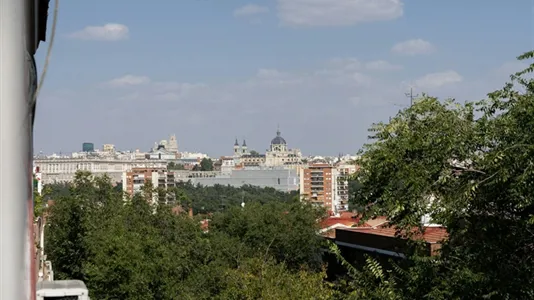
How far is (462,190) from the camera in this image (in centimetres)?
1023

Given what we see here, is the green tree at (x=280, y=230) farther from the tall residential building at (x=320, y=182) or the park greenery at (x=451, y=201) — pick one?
the tall residential building at (x=320, y=182)

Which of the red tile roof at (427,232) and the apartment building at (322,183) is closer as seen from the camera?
the red tile roof at (427,232)

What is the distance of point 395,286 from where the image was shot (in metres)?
11.3

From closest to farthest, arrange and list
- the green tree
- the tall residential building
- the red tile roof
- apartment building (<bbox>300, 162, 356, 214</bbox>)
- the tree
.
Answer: the tree, the red tile roof, the green tree, apartment building (<bbox>300, 162, 356, 214</bbox>), the tall residential building

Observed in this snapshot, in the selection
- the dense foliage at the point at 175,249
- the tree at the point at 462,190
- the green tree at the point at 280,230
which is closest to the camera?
the tree at the point at 462,190

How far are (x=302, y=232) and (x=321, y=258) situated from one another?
6.12 feet

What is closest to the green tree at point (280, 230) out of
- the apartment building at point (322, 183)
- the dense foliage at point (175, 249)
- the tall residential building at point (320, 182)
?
the dense foliage at point (175, 249)

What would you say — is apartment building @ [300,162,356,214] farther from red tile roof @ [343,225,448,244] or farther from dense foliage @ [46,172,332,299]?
red tile roof @ [343,225,448,244]

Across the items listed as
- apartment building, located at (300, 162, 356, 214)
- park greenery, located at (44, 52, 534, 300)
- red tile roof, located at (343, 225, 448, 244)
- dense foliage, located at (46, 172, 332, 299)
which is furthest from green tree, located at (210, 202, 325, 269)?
apartment building, located at (300, 162, 356, 214)

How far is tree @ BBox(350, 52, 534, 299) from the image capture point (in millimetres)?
9211

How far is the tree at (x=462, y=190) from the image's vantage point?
9.21 metres

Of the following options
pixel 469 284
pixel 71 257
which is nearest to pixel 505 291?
pixel 469 284

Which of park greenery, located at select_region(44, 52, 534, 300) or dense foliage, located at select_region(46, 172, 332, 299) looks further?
dense foliage, located at select_region(46, 172, 332, 299)

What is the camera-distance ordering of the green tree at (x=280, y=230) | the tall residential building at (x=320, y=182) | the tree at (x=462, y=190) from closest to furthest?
the tree at (x=462, y=190) → the green tree at (x=280, y=230) → the tall residential building at (x=320, y=182)
